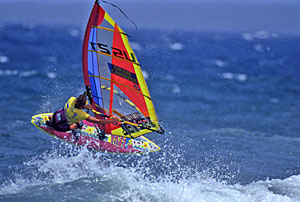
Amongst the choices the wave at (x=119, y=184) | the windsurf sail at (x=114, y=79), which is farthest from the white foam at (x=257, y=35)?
the windsurf sail at (x=114, y=79)

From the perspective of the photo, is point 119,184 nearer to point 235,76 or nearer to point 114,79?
point 114,79

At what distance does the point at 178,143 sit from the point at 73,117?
5783mm

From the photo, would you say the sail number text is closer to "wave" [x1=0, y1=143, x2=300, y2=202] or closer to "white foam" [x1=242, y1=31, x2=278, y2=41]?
"wave" [x1=0, y1=143, x2=300, y2=202]

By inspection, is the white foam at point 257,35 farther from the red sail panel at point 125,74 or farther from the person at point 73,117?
the person at point 73,117

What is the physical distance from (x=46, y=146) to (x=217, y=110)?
10290 mm

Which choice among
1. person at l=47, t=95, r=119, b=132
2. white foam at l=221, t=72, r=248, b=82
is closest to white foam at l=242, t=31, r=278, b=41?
white foam at l=221, t=72, r=248, b=82

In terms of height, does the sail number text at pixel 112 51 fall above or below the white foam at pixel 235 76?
above

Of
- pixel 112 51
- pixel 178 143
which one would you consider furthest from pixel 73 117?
pixel 178 143

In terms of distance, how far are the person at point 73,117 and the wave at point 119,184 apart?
1.36 m

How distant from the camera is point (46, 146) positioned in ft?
47.0

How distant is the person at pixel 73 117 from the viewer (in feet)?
33.8

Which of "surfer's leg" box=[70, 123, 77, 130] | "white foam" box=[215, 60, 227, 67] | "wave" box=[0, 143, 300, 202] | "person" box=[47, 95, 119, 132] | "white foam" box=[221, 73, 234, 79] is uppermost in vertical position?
"white foam" box=[215, 60, 227, 67]

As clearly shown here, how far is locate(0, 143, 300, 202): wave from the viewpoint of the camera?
10.6 m

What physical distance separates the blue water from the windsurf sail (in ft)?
4.78
